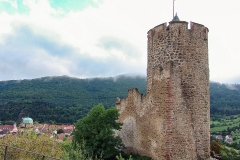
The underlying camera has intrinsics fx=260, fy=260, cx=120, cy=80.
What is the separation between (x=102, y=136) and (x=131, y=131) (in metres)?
2.23

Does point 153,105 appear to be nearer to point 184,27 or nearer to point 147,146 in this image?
point 147,146

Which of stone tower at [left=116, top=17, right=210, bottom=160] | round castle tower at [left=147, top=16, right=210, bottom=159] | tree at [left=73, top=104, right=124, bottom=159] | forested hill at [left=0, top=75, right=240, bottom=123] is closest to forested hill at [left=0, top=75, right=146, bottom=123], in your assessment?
forested hill at [left=0, top=75, right=240, bottom=123]

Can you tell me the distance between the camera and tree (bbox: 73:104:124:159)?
604 inches

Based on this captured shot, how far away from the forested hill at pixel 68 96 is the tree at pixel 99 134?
59.3 meters

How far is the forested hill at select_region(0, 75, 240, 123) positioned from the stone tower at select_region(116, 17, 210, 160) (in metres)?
60.5

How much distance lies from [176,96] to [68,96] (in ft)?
297

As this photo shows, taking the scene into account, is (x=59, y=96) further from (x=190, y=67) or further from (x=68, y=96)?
(x=190, y=67)

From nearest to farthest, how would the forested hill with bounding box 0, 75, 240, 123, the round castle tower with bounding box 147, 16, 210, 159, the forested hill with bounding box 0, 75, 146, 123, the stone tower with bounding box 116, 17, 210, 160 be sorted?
the stone tower with bounding box 116, 17, 210, 160
the round castle tower with bounding box 147, 16, 210, 159
the forested hill with bounding box 0, 75, 146, 123
the forested hill with bounding box 0, 75, 240, 123

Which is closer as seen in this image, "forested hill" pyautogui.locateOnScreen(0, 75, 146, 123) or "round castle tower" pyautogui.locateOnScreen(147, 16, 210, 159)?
"round castle tower" pyautogui.locateOnScreen(147, 16, 210, 159)

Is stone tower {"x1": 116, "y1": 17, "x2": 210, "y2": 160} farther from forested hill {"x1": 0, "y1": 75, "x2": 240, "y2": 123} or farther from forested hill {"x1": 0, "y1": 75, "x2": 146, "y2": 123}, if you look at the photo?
forested hill {"x1": 0, "y1": 75, "x2": 240, "y2": 123}

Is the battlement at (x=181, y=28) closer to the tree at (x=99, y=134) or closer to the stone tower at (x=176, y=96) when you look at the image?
the stone tower at (x=176, y=96)

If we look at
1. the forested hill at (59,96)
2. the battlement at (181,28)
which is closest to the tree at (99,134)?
the battlement at (181,28)

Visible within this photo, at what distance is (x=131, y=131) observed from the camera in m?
16.7

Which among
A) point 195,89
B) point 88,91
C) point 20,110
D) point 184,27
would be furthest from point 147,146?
point 88,91
